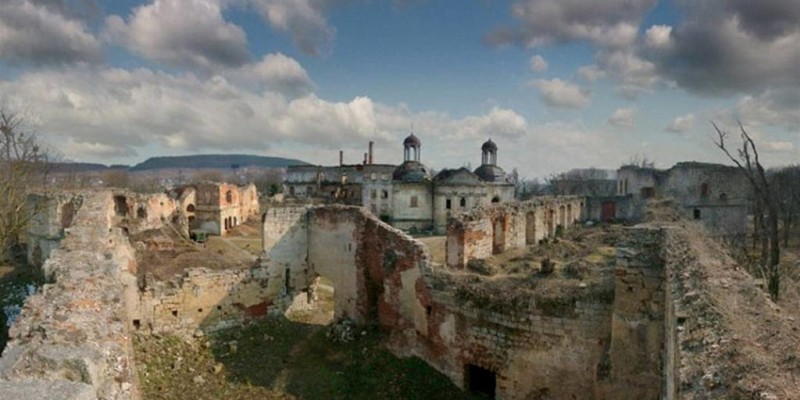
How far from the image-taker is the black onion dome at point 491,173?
46.6 m

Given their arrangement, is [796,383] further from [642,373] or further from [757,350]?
[642,373]

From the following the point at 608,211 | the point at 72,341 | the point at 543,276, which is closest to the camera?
the point at 72,341

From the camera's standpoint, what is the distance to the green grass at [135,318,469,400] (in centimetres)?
1084

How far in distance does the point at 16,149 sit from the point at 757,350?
28844 mm

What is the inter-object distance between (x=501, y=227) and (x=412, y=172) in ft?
75.8

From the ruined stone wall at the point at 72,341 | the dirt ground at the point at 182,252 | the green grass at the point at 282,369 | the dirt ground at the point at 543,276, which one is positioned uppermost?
the ruined stone wall at the point at 72,341

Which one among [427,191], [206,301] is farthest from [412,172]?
[206,301]

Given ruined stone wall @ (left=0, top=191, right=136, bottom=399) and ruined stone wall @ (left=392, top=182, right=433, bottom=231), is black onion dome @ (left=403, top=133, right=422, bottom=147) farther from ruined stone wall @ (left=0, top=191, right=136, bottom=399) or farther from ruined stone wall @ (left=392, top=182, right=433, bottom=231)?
ruined stone wall @ (left=0, top=191, right=136, bottom=399)

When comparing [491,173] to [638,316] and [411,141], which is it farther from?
[638,316]

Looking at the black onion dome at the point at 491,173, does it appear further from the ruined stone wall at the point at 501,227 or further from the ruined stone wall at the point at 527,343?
the ruined stone wall at the point at 527,343

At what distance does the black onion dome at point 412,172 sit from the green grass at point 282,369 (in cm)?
3285

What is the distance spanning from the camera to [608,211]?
1710 inches

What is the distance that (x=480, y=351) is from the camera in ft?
33.7

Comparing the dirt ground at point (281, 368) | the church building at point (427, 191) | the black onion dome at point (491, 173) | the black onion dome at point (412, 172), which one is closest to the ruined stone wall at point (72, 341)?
the dirt ground at point (281, 368)
